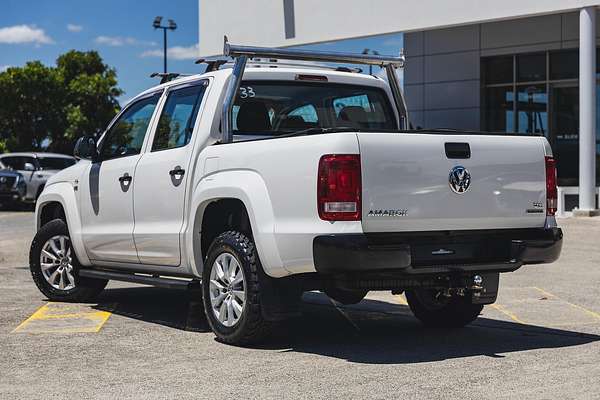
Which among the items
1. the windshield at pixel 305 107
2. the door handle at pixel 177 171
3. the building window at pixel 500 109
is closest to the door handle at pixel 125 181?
the door handle at pixel 177 171

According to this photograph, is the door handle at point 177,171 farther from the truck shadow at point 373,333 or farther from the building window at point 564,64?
the building window at point 564,64

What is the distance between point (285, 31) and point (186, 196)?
57.2 feet

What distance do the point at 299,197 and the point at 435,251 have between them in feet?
3.37

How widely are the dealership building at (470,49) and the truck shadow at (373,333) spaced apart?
42.3 feet

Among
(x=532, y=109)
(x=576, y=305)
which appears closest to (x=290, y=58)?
(x=576, y=305)

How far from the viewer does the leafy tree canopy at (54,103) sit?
176 ft

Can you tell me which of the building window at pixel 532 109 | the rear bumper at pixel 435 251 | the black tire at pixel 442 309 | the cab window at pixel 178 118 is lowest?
the black tire at pixel 442 309

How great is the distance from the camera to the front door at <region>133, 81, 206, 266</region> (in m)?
7.77

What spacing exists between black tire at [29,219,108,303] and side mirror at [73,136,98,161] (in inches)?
32.7

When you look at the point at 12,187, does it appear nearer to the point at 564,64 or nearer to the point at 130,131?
the point at 564,64

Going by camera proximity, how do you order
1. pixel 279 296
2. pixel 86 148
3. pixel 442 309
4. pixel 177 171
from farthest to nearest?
pixel 86 148, pixel 442 309, pixel 177 171, pixel 279 296

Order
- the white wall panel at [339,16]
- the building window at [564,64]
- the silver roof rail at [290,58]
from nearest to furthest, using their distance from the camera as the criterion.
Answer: the silver roof rail at [290,58], the white wall panel at [339,16], the building window at [564,64]

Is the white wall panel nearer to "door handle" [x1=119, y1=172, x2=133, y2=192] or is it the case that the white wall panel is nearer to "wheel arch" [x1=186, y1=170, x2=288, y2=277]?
"door handle" [x1=119, y1=172, x2=133, y2=192]

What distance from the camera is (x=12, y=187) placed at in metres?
28.8
